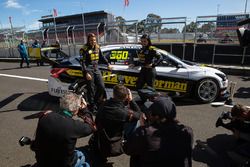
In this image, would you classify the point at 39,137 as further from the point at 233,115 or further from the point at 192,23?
the point at 192,23

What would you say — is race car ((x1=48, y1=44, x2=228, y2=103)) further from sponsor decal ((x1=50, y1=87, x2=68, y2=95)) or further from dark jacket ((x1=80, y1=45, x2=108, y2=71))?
dark jacket ((x1=80, y1=45, x2=108, y2=71))

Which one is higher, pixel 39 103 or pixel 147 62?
pixel 147 62

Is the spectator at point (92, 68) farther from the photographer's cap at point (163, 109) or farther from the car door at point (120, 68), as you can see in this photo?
the photographer's cap at point (163, 109)

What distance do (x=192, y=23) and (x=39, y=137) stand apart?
37.8 feet

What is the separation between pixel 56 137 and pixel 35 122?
2.97 m

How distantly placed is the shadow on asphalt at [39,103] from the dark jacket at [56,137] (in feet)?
10.7

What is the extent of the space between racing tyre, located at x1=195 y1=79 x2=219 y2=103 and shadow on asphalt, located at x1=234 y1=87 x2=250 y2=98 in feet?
3.95

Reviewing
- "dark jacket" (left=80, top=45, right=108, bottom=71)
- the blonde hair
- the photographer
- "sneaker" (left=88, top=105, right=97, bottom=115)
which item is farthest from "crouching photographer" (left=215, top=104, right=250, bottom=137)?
"dark jacket" (left=80, top=45, right=108, bottom=71)

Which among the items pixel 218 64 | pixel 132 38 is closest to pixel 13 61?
pixel 132 38

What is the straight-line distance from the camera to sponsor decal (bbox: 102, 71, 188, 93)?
5668 millimetres

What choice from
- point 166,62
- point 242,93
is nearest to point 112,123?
point 166,62

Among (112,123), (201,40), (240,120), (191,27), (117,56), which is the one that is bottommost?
(240,120)

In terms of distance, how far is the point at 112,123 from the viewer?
9.32 feet

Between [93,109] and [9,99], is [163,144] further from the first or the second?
[9,99]
